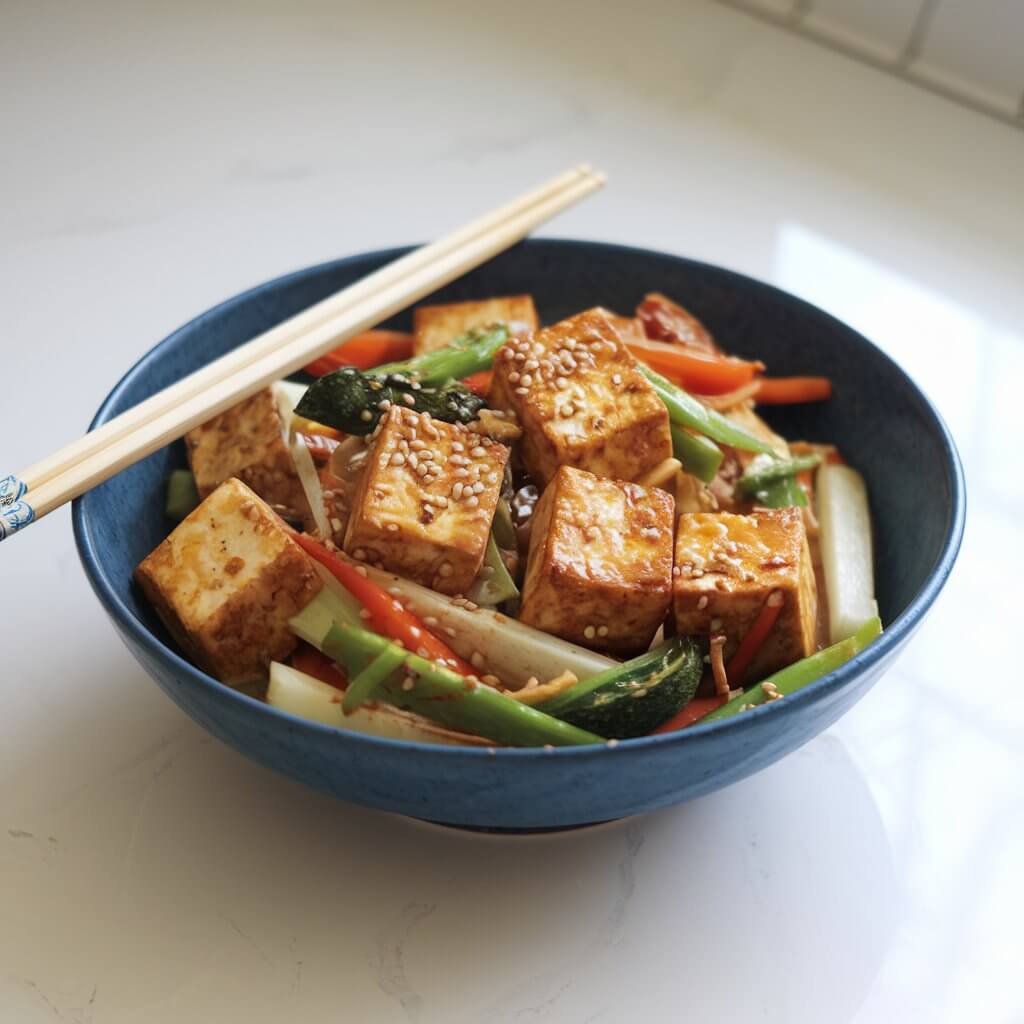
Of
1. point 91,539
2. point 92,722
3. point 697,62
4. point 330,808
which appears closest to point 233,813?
point 330,808

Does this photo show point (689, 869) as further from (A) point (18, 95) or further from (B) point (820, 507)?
(A) point (18, 95)

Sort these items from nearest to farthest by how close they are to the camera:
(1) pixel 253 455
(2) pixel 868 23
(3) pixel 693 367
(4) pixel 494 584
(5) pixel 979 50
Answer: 1. (4) pixel 494 584
2. (1) pixel 253 455
3. (3) pixel 693 367
4. (5) pixel 979 50
5. (2) pixel 868 23

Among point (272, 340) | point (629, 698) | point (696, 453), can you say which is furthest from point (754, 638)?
point (272, 340)

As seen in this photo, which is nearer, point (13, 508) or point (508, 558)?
point (13, 508)

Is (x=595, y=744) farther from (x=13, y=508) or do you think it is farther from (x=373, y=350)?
(x=373, y=350)

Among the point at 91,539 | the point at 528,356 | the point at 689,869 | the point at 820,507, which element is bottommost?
the point at 689,869

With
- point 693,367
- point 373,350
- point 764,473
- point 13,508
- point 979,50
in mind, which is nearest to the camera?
point 13,508

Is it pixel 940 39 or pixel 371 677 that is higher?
pixel 940 39

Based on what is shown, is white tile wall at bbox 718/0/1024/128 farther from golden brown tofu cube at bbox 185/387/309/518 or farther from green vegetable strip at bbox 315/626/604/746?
green vegetable strip at bbox 315/626/604/746
